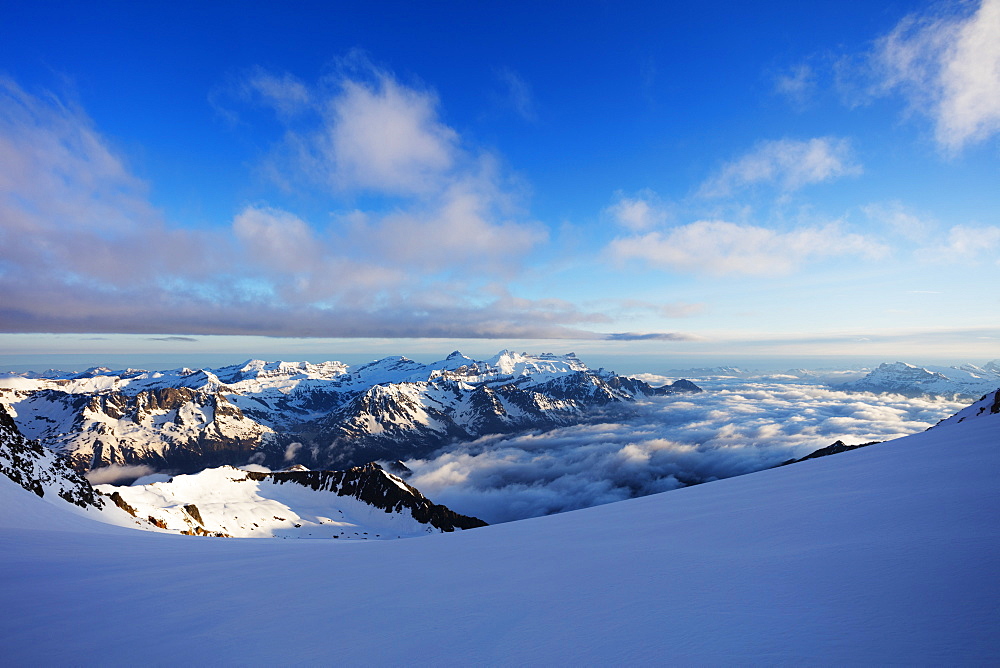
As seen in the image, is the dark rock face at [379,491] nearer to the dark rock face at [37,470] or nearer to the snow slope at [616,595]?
the dark rock face at [37,470]

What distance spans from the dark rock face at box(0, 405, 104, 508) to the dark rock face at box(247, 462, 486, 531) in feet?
295

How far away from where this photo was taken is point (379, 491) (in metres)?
148

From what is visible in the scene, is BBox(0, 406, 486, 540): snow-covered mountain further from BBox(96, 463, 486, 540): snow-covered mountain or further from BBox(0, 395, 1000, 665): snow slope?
BBox(0, 395, 1000, 665): snow slope

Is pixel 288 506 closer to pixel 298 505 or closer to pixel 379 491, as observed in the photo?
pixel 298 505

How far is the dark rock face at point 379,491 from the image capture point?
14138 cm

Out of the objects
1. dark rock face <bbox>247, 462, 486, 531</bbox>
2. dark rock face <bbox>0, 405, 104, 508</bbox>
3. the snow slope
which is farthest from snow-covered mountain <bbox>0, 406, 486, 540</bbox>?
the snow slope

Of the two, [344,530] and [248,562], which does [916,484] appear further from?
[344,530]

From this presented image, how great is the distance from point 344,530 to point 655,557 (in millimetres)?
145327

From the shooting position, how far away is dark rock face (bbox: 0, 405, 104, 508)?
1847 inches

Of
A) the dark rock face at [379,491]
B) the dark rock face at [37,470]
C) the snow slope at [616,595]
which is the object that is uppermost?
the snow slope at [616,595]

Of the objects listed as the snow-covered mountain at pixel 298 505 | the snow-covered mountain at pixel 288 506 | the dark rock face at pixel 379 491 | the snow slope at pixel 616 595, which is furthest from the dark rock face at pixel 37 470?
the dark rock face at pixel 379 491

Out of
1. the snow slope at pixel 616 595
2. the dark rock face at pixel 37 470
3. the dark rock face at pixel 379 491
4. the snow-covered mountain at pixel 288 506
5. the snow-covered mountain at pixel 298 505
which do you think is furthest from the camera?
the dark rock face at pixel 379 491

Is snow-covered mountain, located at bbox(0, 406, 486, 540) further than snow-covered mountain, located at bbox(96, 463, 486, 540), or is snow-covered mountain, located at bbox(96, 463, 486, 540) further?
snow-covered mountain, located at bbox(96, 463, 486, 540)

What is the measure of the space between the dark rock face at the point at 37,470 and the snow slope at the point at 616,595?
5671 centimetres
